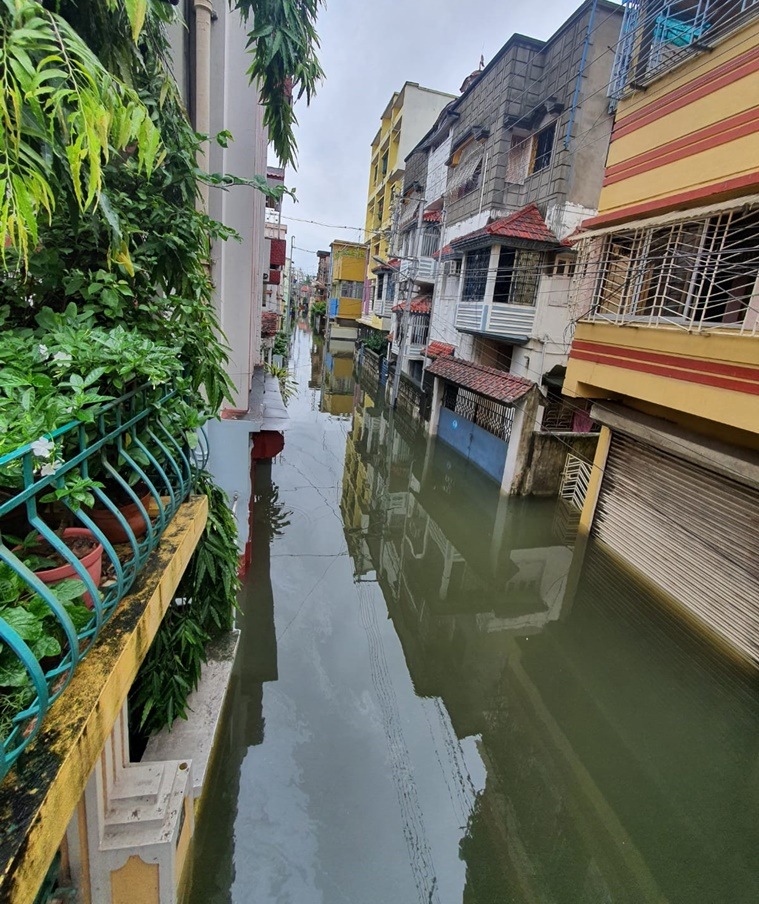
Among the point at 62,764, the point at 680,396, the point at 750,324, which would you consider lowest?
the point at 62,764

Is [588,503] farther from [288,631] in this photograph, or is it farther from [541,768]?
[288,631]

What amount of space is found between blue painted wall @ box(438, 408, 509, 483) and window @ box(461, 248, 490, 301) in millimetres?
3546

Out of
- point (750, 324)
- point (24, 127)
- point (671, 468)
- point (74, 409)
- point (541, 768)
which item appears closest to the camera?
point (24, 127)

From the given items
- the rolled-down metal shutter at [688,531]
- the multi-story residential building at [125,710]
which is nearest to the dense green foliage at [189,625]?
the multi-story residential building at [125,710]

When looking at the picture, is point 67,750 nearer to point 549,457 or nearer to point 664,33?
point 664,33

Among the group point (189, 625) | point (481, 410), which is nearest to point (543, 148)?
point (481, 410)

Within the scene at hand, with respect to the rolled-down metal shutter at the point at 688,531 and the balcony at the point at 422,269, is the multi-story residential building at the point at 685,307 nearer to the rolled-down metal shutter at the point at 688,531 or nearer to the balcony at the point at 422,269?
the rolled-down metal shutter at the point at 688,531

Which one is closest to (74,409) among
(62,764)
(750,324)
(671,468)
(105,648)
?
(105,648)

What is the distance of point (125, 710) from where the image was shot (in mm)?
2730

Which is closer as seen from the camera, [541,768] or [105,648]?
[105,648]

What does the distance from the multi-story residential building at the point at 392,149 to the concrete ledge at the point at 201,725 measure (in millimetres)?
22145

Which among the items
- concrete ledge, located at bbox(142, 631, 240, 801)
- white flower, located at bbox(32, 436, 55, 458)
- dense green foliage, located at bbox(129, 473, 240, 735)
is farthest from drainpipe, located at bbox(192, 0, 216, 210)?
concrete ledge, located at bbox(142, 631, 240, 801)

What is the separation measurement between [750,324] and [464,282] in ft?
30.6

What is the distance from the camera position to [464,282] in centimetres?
1367
